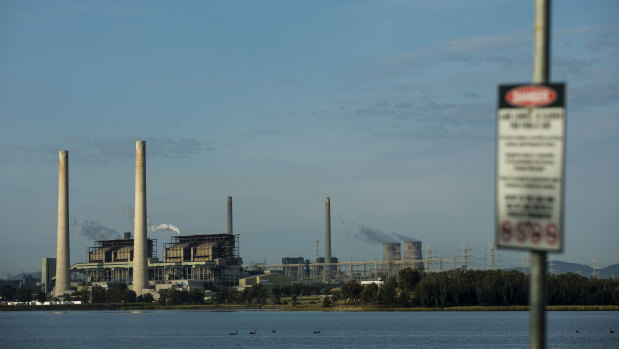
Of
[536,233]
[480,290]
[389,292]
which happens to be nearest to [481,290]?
[480,290]

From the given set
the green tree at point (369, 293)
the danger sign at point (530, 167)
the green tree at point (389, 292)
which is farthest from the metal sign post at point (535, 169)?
the green tree at point (369, 293)

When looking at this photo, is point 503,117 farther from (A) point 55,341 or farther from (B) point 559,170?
(A) point 55,341

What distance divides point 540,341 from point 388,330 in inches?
4877

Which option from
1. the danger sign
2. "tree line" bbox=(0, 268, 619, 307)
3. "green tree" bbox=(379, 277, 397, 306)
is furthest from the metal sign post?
"green tree" bbox=(379, 277, 397, 306)

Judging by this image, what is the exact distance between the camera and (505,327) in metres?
137

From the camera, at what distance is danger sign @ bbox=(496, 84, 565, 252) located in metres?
11.8

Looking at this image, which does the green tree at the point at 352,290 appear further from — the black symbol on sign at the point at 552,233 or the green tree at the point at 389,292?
the black symbol on sign at the point at 552,233

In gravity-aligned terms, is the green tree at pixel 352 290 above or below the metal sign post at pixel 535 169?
below

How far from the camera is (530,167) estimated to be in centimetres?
1199

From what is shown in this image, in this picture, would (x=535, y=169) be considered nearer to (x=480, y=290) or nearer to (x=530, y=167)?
(x=530, y=167)

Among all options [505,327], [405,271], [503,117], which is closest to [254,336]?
[505,327]

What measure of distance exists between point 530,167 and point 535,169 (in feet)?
0.23

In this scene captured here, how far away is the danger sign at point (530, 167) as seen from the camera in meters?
11.8

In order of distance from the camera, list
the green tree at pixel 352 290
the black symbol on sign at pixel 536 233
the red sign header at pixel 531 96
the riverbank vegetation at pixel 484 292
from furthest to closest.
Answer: the green tree at pixel 352 290, the riverbank vegetation at pixel 484 292, the red sign header at pixel 531 96, the black symbol on sign at pixel 536 233
